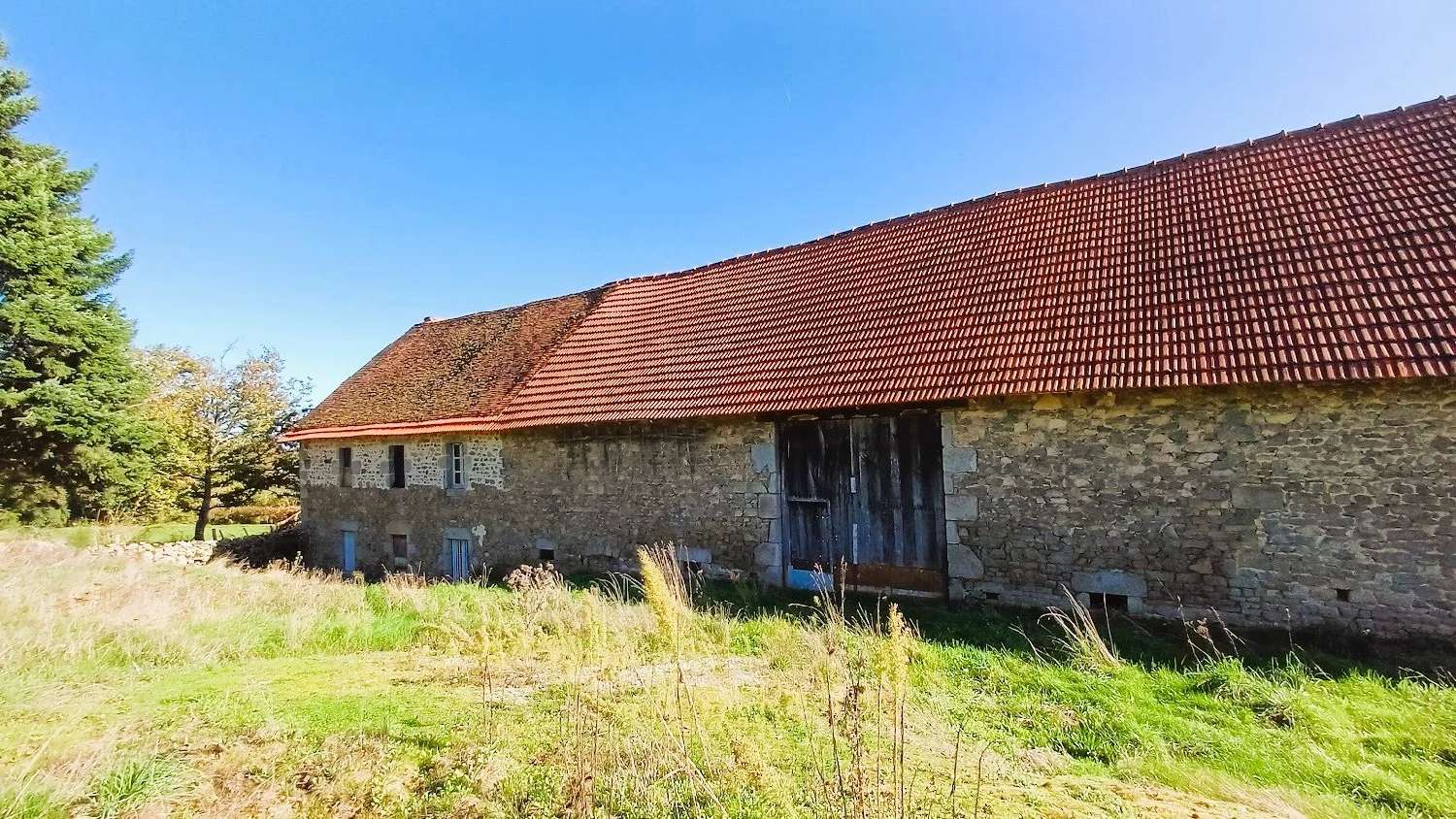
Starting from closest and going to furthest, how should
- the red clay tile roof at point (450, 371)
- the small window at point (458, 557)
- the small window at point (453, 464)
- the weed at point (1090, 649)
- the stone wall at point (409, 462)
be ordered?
the weed at point (1090, 649) < the stone wall at point (409, 462) < the small window at point (458, 557) < the small window at point (453, 464) < the red clay tile roof at point (450, 371)

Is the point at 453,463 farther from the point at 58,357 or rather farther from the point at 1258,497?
the point at 1258,497

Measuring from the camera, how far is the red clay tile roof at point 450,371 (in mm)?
13828

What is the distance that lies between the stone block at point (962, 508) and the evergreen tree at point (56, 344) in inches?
774

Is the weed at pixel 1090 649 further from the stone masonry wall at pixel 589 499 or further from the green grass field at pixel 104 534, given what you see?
the green grass field at pixel 104 534

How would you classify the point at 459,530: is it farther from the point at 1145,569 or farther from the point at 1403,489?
the point at 1403,489

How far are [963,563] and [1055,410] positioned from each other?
215 cm

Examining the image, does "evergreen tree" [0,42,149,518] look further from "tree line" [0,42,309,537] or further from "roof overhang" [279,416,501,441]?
"roof overhang" [279,416,501,441]

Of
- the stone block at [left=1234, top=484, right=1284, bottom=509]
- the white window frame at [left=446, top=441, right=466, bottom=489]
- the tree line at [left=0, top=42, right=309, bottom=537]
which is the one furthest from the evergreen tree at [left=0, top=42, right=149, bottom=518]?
the stone block at [left=1234, top=484, right=1284, bottom=509]

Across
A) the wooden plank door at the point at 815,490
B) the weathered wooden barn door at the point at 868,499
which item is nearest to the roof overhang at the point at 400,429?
the wooden plank door at the point at 815,490

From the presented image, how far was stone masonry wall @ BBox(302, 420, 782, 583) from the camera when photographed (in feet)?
33.1

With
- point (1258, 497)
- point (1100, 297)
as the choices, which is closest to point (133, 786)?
point (1258, 497)

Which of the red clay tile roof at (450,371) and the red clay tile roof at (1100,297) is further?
the red clay tile roof at (450,371)

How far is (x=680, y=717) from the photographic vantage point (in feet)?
13.9

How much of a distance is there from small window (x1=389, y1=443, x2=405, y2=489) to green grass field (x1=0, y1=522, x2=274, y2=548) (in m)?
7.31
